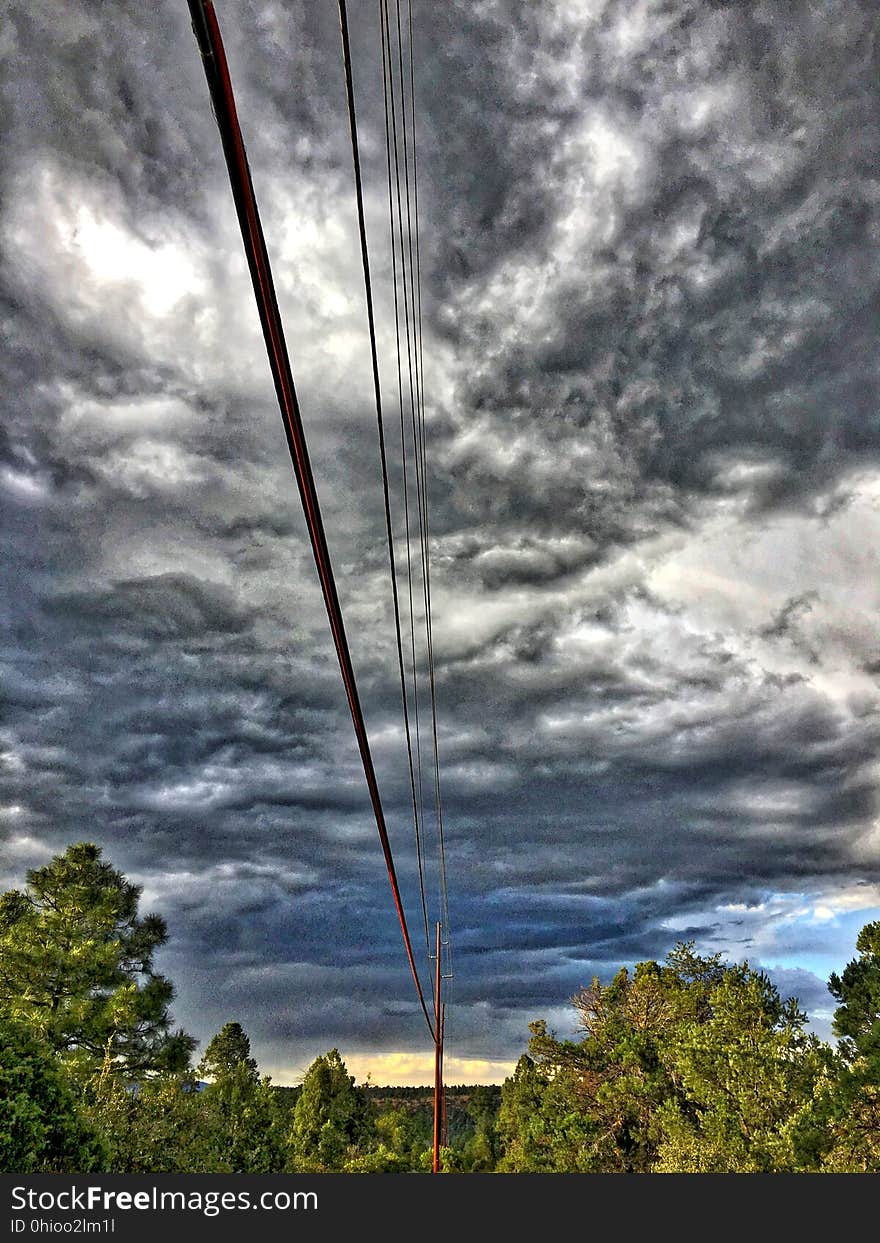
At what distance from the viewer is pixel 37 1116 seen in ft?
58.5

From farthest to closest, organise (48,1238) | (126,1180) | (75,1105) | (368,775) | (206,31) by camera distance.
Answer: (126,1180)
(75,1105)
(48,1238)
(368,775)
(206,31)

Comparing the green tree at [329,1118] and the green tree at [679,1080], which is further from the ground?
the green tree at [679,1080]

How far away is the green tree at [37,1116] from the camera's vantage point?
56.4 ft

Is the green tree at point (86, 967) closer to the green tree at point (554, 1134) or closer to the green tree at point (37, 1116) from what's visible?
the green tree at point (37, 1116)

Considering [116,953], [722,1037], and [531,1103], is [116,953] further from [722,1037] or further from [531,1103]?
[531,1103]

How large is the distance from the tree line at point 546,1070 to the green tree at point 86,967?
2.2 inches

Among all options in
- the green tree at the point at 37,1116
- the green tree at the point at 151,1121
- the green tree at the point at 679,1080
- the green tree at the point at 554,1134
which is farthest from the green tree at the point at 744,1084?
the green tree at the point at 37,1116

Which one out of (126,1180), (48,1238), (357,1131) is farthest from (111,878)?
(357,1131)

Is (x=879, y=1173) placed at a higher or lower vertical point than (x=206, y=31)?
A: lower

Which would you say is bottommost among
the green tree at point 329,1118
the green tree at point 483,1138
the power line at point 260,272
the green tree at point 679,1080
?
the green tree at point 483,1138

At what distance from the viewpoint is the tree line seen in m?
22.5

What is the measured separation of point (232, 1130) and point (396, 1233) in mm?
28421

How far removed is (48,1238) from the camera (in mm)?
16141

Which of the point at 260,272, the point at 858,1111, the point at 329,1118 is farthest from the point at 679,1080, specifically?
the point at 260,272
